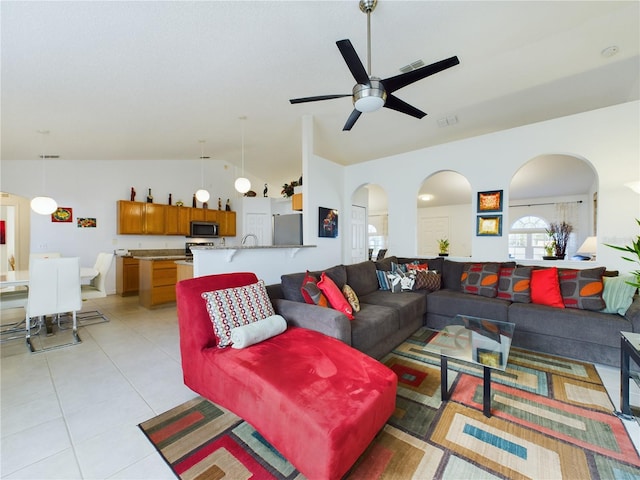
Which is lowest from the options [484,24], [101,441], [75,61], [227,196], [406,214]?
[101,441]

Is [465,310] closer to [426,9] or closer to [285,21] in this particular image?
[426,9]

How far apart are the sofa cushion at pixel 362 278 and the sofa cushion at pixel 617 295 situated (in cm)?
232

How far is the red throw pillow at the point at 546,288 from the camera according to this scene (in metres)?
2.83

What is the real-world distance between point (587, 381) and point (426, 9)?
333 cm

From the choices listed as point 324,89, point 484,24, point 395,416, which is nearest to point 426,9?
point 484,24

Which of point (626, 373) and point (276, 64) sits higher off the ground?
point (276, 64)

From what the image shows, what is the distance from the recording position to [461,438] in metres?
1.56

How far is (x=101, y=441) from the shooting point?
1562 millimetres

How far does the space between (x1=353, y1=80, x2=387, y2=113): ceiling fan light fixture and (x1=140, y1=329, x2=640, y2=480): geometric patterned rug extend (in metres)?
2.30

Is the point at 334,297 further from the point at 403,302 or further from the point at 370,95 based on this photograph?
the point at 370,95

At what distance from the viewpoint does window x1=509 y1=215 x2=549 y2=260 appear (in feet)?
23.9

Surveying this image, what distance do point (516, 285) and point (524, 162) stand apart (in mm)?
1712

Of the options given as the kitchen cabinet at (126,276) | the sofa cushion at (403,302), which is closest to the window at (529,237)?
the sofa cushion at (403,302)

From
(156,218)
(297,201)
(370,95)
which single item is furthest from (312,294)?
(156,218)
